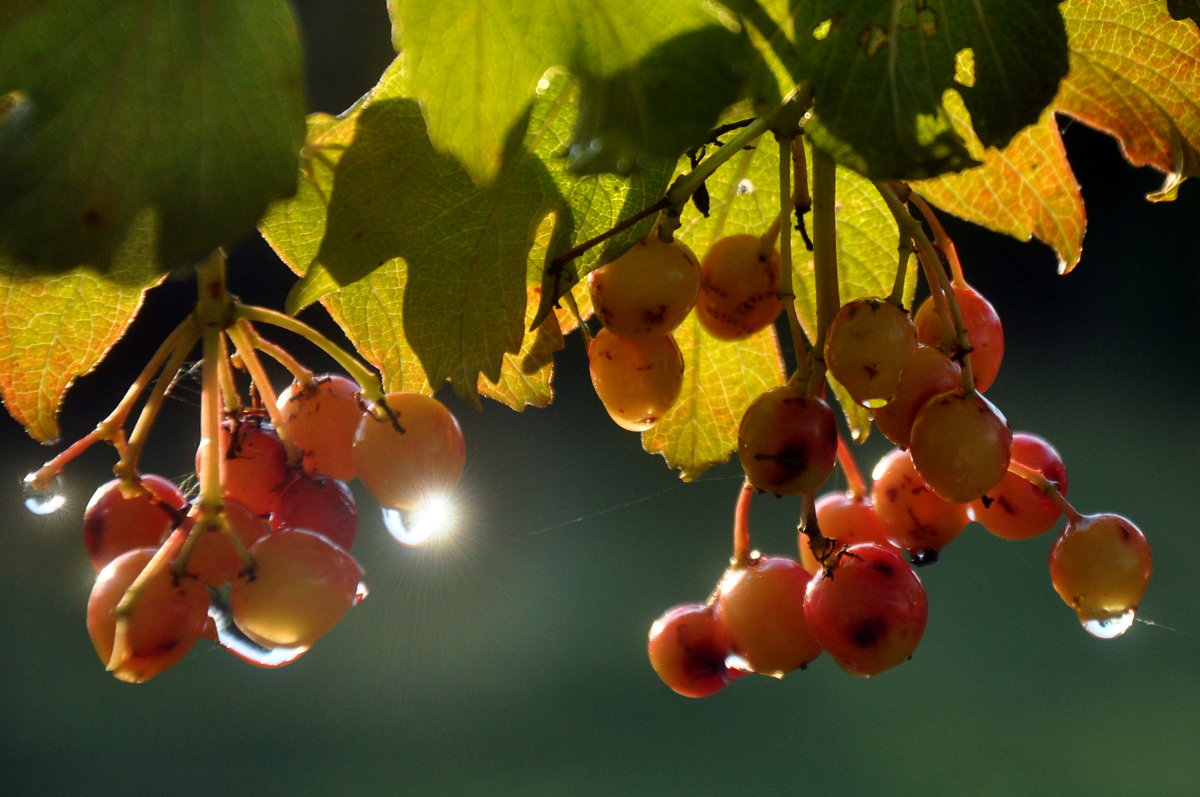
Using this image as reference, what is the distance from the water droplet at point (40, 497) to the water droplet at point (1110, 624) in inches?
13.2

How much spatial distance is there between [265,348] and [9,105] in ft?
0.39

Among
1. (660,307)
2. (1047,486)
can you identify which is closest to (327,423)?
(660,307)

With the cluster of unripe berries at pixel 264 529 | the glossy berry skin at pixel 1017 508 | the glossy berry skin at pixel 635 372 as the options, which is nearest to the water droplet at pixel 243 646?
the cluster of unripe berries at pixel 264 529

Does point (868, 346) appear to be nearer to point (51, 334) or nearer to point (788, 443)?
point (788, 443)

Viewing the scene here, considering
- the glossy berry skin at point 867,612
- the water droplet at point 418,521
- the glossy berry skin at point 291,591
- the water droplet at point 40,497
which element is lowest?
the glossy berry skin at point 867,612

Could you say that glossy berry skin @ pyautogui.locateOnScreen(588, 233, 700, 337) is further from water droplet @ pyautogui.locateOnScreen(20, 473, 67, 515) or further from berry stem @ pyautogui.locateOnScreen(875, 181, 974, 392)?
water droplet @ pyautogui.locateOnScreen(20, 473, 67, 515)

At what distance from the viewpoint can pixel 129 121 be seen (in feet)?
0.89

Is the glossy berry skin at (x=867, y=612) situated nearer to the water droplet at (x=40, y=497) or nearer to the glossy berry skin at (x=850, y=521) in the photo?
the glossy berry skin at (x=850, y=521)

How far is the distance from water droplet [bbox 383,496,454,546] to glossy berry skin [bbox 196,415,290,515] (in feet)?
0.15

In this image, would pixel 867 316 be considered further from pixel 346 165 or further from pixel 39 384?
pixel 39 384

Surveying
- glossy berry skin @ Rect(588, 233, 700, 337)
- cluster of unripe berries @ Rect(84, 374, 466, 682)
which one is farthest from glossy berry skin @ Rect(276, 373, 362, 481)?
glossy berry skin @ Rect(588, 233, 700, 337)

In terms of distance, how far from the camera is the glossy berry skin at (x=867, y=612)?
336mm

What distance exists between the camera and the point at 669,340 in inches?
13.7

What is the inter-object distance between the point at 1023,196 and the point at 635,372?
16cm
